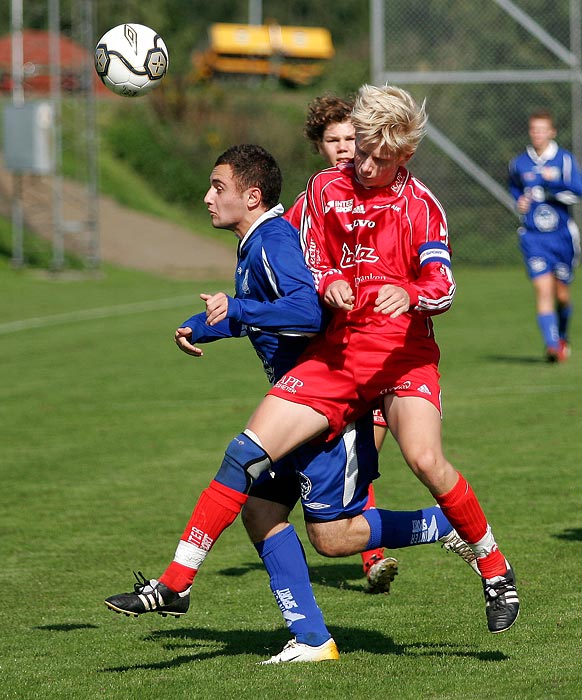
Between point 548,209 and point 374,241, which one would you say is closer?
point 374,241

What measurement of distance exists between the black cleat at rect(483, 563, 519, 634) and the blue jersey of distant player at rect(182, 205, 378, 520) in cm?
61

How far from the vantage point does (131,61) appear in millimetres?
6535

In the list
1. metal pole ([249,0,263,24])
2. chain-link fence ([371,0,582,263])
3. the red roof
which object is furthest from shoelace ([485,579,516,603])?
metal pole ([249,0,263,24])

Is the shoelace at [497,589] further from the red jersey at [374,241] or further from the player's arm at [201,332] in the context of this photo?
the player's arm at [201,332]

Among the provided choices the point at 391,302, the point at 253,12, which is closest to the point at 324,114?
the point at 391,302

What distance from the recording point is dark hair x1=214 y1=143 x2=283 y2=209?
5.09 meters

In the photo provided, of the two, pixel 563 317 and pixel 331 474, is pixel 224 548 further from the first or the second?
pixel 563 317

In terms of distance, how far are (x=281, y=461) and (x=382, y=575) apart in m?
1.18

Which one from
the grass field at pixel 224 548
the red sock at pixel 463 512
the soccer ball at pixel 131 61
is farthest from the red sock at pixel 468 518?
the soccer ball at pixel 131 61

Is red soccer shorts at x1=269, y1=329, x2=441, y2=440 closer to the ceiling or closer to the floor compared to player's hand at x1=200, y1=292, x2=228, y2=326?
closer to the floor

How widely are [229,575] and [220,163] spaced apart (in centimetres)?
233

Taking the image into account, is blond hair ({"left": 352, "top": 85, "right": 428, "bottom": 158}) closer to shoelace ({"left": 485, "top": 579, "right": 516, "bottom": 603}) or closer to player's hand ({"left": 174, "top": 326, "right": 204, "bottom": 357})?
player's hand ({"left": 174, "top": 326, "right": 204, "bottom": 357})

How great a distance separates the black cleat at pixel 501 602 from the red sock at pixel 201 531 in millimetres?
981

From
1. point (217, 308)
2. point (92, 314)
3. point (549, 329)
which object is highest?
point (217, 308)
